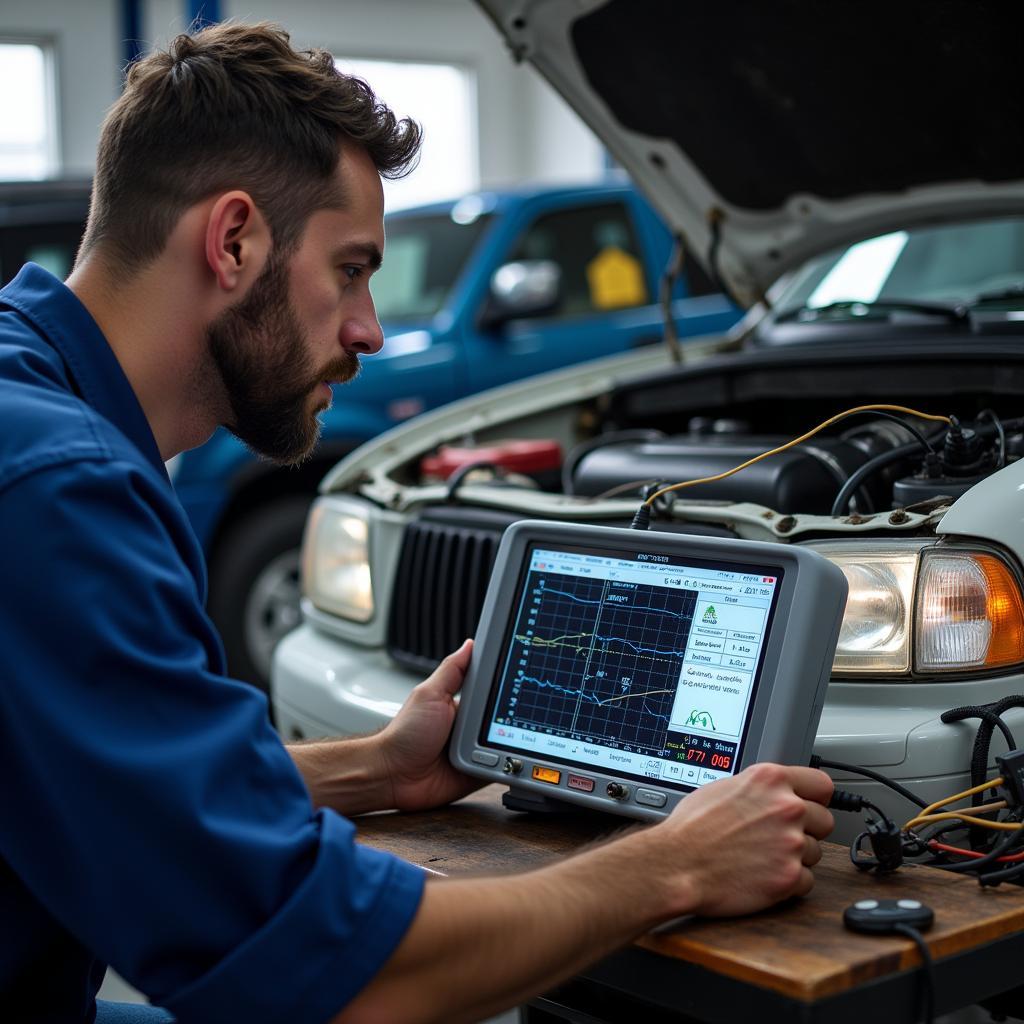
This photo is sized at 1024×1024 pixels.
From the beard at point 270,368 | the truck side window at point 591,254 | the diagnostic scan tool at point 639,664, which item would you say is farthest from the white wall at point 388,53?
the beard at point 270,368

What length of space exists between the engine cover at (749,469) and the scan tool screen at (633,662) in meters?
0.57

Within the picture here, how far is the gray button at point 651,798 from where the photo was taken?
1.62m

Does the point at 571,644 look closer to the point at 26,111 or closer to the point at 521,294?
the point at 521,294

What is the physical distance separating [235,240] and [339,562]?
4.99 ft

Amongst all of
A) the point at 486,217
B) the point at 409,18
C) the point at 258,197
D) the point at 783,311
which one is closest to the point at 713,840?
the point at 258,197

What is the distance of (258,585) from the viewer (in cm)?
491

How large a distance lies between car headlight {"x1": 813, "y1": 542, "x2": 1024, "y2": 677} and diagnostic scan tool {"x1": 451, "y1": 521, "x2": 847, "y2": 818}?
1.04 ft

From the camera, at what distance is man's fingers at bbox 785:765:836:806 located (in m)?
1.48

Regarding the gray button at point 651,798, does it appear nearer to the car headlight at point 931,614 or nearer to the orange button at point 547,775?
the orange button at point 547,775

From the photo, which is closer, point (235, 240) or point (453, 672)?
point (235, 240)

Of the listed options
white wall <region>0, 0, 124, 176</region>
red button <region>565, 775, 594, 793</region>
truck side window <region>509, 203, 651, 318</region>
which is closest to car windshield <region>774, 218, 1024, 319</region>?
red button <region>565, 775, 594, 793</region>

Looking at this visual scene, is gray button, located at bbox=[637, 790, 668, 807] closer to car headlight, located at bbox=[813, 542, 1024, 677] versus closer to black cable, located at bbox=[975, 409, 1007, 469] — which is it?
car headlight, located at bbox=[813, 542, 1024, 677]

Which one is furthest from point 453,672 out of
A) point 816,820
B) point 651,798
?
point 816,820

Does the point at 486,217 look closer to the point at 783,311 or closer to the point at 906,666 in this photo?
the point at 783,311
